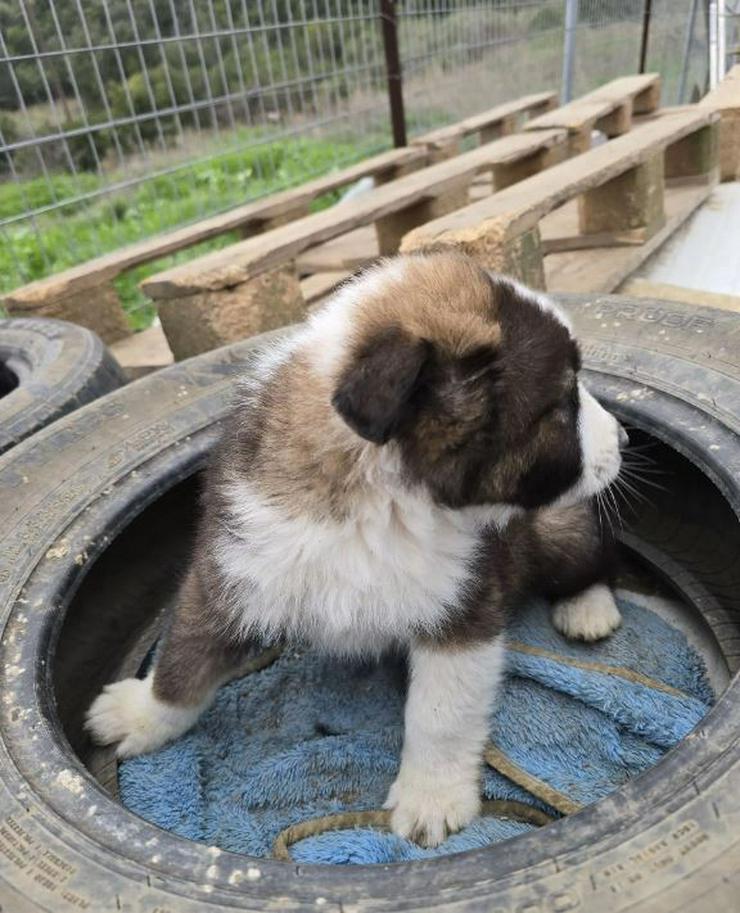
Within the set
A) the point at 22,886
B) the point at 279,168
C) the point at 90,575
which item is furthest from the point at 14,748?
the point at 279,168

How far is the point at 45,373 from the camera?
2432 millimetres

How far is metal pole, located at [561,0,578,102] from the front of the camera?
7.49 meters

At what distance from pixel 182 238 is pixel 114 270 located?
42 cm

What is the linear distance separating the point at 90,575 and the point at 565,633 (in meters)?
1.24

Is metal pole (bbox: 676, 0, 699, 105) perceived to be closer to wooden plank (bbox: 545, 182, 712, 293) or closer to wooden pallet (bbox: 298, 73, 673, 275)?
wooden pallet (bbox: 298, 73, 673, 275)

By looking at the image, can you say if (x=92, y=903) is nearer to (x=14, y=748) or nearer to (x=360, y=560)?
(x=14, y=748)

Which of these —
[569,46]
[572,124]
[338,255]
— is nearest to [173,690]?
[338,255]

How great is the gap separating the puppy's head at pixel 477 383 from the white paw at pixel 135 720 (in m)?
0.86

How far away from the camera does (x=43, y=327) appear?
111 inches

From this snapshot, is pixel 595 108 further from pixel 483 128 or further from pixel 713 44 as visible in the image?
pixel 713 44

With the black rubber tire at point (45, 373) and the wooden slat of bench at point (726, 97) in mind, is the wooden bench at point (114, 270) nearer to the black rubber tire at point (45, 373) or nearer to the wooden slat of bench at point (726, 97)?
the black rubber tire at point (45, 373)

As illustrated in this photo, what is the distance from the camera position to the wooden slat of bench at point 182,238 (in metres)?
3.56

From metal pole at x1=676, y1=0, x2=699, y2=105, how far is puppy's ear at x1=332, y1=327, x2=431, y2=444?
30.1 ft

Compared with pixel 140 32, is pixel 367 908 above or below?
below
